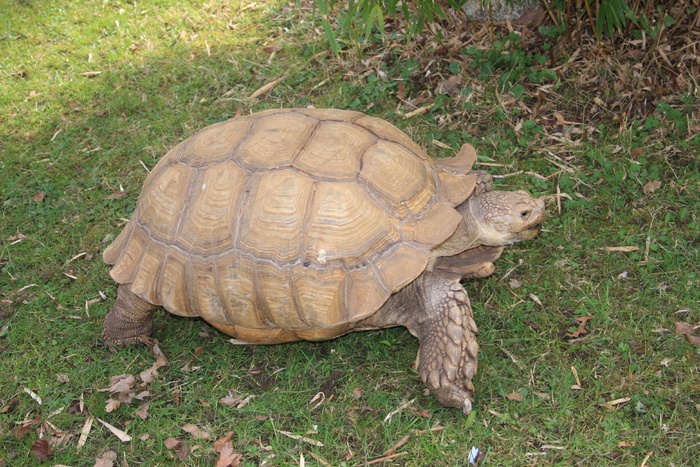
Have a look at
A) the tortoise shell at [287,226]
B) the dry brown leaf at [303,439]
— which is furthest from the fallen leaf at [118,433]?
the dry brown leaf at [303,439]

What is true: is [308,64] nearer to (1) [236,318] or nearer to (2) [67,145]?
(2) [67,145]

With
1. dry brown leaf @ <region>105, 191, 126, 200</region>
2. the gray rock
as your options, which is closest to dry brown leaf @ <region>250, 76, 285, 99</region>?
dry brown leaf @ <region>105, 191, 126, 200</region>

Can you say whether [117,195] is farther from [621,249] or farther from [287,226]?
[621,249]

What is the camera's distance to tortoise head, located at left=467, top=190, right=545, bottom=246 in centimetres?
381

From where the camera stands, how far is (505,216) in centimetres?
381

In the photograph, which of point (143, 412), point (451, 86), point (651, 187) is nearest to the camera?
point (143, 412)

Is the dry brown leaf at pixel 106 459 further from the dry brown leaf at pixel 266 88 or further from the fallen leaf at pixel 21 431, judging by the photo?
the dry brown leaf at pixel 266 88

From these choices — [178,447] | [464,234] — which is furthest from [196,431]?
[464,234]

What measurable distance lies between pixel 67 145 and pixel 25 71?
5.52 feet

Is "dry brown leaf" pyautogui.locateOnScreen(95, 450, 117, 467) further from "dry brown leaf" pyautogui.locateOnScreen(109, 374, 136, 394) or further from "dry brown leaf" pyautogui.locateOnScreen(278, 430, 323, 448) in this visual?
"dry brown leaf" pyautogui.locateOnScreen(278, 430, 323, 448)

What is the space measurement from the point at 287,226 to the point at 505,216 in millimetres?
1322

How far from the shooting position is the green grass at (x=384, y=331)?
3.44 m

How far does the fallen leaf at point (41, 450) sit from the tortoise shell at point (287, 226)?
0.99 metres

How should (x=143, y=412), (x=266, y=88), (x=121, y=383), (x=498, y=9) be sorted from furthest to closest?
(x=266, y=88) → (x=498, y=9) → (x=121, y=383) → (x=143, y=412)
